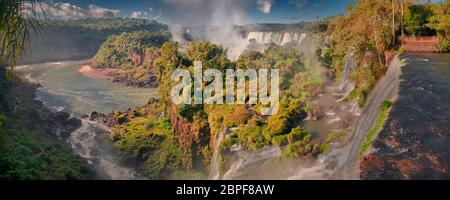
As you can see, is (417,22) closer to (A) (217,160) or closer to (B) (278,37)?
(A) (217,160)

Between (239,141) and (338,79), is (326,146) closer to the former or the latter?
(239,141)

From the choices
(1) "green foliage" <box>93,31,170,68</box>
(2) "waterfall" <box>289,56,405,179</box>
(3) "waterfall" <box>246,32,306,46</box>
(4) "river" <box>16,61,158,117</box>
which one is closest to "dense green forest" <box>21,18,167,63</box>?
(1) "green foliage" <box>93,31,170,68</box>

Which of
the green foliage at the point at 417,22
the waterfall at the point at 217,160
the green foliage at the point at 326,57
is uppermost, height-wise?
the green foliage at the point at 417,22

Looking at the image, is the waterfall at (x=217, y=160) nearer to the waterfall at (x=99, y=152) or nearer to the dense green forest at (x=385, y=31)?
the waterfall at (x=99, y=152)

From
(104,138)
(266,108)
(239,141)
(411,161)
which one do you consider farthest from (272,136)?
(104,138)

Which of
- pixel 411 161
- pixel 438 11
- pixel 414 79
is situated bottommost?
pixel 411 161

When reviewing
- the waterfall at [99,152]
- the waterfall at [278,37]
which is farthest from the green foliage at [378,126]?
the waterfall at [278,37]

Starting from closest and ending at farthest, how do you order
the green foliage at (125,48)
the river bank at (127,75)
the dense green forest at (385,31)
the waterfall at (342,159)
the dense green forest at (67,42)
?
the waterfall at (342,159)
the dense green forest at (385,31)
the river bank at (127,75)
the green foliage at (125,48)
the dense green forest at (67,42)
